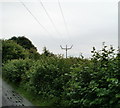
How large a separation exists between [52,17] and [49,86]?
6736mm

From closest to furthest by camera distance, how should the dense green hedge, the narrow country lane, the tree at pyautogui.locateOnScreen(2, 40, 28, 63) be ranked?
the dense green hedge < the narrow country lane < the tree at pyautogui.locateOnScreen(2, 40, 28, 63)

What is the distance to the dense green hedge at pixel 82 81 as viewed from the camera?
317cm

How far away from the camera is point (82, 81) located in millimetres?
3959

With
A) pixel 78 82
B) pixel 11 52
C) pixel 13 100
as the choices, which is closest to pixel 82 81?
pixel 78 82

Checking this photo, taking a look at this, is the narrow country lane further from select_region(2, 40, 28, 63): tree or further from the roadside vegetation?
select_region(2, 40, 28, 63): tree

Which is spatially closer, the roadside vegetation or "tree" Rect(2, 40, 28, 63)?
the roadside vegetation

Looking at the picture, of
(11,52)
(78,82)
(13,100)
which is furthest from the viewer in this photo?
(11,52)

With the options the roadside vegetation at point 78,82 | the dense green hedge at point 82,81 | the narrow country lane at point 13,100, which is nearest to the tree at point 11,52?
the roadside vegetation at point 78,82

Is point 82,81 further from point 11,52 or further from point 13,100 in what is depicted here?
point 11,52

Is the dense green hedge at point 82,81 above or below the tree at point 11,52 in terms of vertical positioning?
below

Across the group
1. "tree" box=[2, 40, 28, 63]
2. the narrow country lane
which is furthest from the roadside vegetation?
"tree" box=[2, 40, 28, 63]

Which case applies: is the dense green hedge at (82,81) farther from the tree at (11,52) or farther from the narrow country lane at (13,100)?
the tree at (11,52)

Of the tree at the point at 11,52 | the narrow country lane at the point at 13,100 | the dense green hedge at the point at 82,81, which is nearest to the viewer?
the dense green hedge at the point at 82,81

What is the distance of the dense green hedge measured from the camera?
3.17 metres
